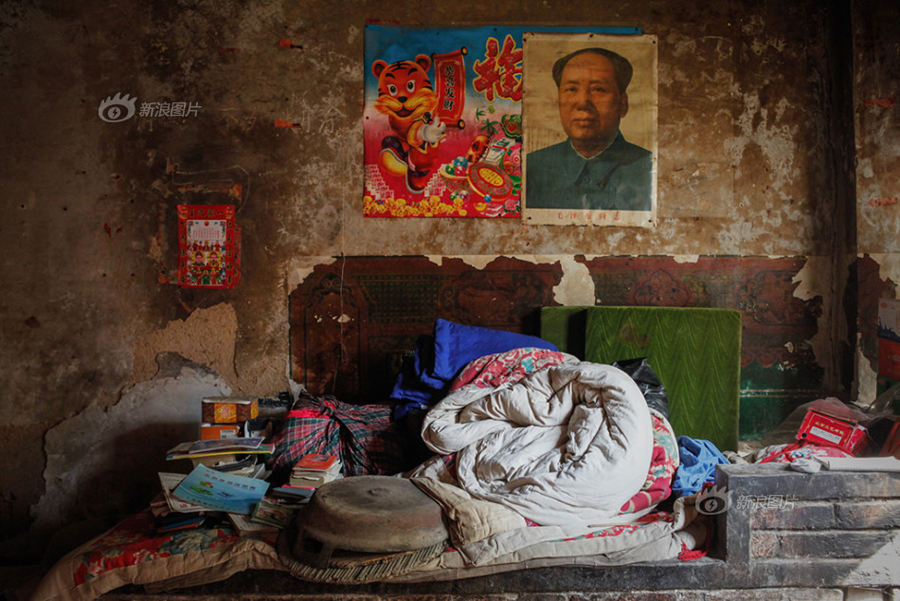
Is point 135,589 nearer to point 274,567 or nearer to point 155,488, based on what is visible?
point 274,567

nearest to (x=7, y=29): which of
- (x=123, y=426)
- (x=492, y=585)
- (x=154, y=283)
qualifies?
(x=154, y=283)

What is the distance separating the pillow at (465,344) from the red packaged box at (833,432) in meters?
1.32

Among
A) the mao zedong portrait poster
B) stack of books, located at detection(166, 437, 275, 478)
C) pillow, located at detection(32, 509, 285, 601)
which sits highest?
the mao zedong portrait poster

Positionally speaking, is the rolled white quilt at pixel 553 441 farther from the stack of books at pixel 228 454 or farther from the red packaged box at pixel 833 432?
the red packaged box at pixel 833 432

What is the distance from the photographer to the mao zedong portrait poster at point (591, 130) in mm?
3186

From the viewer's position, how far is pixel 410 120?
10.4 feet

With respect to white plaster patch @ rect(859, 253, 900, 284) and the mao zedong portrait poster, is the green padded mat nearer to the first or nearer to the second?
the mao zedong portrait poster

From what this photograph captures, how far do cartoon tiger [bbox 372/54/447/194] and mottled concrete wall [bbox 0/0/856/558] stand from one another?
6.8 inches

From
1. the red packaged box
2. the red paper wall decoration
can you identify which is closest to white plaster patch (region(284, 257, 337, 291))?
the red paper wall decoration

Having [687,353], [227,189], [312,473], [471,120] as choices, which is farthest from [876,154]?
[227,189]

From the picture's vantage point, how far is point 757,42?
126 inches

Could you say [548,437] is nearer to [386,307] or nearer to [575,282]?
[575,282]

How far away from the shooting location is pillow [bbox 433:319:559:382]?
2.80m

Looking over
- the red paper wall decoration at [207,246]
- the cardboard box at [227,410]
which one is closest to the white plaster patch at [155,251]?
the red paper wall decoration at [207,246]
